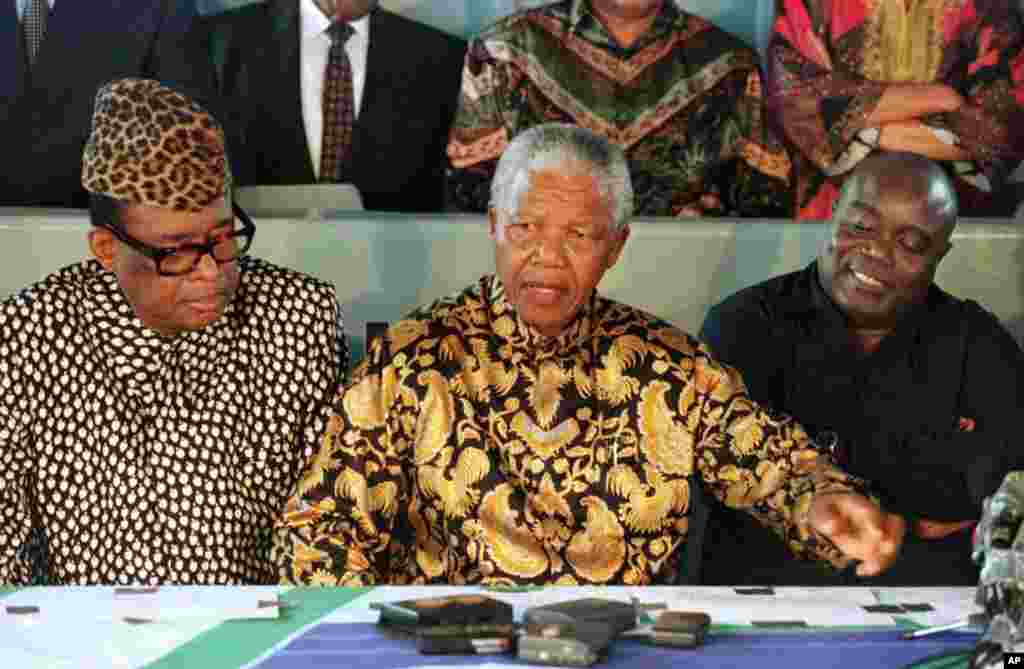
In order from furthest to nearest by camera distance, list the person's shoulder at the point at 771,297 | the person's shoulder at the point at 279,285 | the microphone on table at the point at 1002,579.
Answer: the person's shoulder at the point at 771,297 < the person's shoulder at the point at 279,285 < the microphone on table at the point at 1002,579

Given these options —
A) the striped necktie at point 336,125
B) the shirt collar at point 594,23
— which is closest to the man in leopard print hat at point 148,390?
the striped necktie at point 336,125

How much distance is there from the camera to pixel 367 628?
221 centimetres

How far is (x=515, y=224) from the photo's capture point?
2.89 metres

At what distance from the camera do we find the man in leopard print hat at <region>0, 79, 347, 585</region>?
2.90m

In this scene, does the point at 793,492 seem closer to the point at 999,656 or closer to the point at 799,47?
the point at 999,656

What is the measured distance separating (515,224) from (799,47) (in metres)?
1.75

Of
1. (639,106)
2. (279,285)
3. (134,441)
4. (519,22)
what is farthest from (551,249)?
(519,22)

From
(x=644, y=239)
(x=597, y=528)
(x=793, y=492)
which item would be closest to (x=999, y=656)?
(x=793, y=492)

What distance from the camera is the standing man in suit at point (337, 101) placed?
4477mm

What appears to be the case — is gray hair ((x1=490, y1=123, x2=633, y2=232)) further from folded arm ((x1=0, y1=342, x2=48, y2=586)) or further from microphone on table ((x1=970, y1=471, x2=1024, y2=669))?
microphone on table ((x1=970, y1=471, x2=1024, y2=669))

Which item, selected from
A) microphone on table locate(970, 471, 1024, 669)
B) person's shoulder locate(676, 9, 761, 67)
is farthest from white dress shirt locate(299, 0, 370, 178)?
microphone on table locate(970, 471, 1024, 669)

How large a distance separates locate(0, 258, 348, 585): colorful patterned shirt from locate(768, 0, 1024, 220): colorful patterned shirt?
1.81m

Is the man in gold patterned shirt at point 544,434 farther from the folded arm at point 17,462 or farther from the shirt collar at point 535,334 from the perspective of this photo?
the folded arm at point 17,462

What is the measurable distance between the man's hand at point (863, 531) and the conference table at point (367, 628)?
60mm
